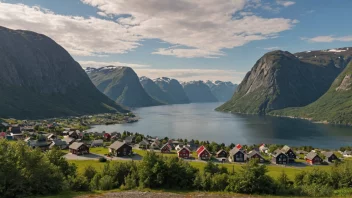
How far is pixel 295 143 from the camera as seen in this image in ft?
400

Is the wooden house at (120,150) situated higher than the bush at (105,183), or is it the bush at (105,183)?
the bush at (105,183)

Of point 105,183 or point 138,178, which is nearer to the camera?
point 105,183

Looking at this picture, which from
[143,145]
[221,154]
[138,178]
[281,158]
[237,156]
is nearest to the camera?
[138,178]

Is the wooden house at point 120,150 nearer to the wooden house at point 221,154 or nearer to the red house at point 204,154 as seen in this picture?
the red house at point 204,154

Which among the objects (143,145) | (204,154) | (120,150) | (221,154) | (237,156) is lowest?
(143,145)

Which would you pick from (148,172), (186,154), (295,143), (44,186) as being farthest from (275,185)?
(295,143)

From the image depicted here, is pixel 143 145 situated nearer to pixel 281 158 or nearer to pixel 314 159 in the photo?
pixel 281 158

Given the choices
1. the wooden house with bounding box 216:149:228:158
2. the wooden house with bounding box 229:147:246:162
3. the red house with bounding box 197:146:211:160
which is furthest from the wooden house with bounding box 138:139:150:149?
the wooden house with bounding box 229:147:246:162

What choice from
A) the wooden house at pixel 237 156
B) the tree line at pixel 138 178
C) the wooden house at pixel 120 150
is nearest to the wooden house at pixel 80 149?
the wooden house at pixel 120 150

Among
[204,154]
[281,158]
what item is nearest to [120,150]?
[204,154]

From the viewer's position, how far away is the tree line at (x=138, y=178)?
28.8 m

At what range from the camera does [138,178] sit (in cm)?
3650

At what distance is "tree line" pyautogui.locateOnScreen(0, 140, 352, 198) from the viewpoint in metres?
28.8

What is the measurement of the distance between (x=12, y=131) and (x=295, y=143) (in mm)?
114733
